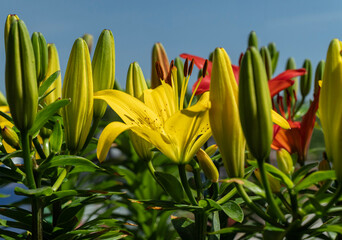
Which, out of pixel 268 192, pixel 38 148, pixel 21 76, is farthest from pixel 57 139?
pixel 268 192

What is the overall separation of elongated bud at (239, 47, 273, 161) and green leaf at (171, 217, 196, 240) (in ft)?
0.58

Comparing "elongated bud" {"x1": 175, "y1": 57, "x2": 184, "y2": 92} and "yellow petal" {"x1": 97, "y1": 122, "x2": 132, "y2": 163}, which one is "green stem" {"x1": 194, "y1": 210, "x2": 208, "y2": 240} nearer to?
"yellow petal" {"x1": 97, "y1": 122, "x2": 132, "y2": 163}

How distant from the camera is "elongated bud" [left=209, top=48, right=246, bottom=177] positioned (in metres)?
0.29

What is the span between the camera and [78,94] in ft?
1.19

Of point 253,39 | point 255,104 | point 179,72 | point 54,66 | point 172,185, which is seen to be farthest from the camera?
point 253,39

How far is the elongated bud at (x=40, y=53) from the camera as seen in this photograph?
425 mm

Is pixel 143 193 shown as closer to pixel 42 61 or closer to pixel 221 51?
pixel 42 61

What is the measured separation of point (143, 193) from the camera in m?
0.77

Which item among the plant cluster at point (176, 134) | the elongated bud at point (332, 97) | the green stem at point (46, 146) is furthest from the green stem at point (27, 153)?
the elongated bud at point (332, 97)

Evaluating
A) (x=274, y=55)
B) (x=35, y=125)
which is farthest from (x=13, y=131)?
(x=274, y=55)

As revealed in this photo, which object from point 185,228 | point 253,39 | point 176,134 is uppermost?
point 253,39

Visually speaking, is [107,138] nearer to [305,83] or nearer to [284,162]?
[284,162]

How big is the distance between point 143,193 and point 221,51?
1.68 ft

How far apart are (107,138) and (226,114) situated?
97 mm
